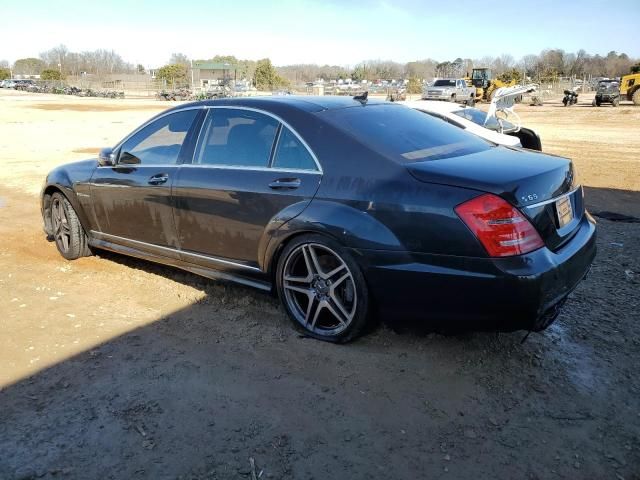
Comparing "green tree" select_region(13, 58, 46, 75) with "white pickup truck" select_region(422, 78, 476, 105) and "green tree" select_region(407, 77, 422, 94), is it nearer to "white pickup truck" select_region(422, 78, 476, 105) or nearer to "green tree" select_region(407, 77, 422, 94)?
"green tree" select_region(407, 77, 422, 94)

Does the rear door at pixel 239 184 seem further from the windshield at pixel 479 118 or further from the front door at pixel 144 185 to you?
the windshield at pixel 479 118

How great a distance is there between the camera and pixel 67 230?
565cm

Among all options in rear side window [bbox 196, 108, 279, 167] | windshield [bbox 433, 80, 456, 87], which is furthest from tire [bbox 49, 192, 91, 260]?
windshield [bbox 433, 80, 456, 87]

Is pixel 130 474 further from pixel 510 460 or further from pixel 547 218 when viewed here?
pixel 547 218

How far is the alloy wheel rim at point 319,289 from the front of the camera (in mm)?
3602

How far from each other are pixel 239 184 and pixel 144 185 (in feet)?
3.61

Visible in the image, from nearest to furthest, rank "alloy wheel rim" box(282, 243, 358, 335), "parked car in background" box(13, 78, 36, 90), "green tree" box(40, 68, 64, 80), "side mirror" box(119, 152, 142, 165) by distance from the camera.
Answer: "alloy wheel rim" box(282, 243, 358, 335) → "side mirror" box(119, 152, 142, 165) → "parked car in background" box(13, 78, 36, 90) → "green tree" box(40, 68, 64, 80)

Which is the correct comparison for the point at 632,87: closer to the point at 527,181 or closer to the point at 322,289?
the point at 527,181

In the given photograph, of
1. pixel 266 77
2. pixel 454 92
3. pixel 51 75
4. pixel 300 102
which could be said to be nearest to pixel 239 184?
pixel 300 102

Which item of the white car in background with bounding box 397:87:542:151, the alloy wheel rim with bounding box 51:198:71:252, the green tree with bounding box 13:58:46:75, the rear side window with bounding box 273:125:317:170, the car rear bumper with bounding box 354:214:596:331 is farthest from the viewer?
the green tree with bounding box 13:58:46:75

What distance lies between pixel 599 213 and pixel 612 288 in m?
3.15

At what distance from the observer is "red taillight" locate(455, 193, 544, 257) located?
299 centimetres

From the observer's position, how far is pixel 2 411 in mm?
3068

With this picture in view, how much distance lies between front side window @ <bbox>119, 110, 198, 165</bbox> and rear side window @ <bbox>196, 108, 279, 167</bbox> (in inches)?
10.4
